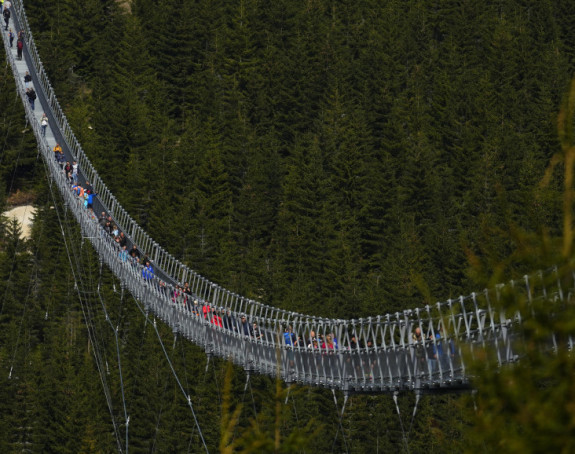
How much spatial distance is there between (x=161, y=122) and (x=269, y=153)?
37.5 feet

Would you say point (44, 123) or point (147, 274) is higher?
point (44, 123)

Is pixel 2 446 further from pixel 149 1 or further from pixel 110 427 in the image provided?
pixel 149 1

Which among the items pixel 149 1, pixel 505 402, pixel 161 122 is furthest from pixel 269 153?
pixel 505 402

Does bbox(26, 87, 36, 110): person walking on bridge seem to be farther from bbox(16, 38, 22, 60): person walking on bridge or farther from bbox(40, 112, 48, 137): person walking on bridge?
bbox(16, 38, 22, 60): person walking on bridge

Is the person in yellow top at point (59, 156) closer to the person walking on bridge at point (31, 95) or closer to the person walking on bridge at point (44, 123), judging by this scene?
the person walking on bridge at point (44, 123)

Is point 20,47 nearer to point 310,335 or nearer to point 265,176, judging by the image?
point 310,335

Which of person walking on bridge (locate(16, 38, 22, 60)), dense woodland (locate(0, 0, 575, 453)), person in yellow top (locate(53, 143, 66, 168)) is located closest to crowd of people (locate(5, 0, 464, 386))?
person in yellow top (locate(53, 143, 66, 168))

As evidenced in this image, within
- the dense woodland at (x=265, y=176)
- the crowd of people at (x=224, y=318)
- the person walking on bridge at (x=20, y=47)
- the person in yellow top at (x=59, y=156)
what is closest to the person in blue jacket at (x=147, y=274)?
the crowd of people at (x=224, y=318)

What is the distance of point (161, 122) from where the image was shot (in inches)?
5034

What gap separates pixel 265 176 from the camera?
11762 centimetres

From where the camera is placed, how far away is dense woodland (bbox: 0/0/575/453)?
87.9 metres

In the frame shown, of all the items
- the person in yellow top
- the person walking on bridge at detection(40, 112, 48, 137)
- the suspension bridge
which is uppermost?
the person walking on bridge at detection(40, 112, 48, 137)

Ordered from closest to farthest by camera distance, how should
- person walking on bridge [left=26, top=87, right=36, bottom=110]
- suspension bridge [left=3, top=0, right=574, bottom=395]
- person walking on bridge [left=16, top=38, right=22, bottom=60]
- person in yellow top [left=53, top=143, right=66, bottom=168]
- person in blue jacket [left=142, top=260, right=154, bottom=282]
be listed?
suspension bridge [left=3, top=0, right=574, bottom=395] < person in blue jacket [left=142, top=260, right=154, bottom=282] < person in yellow top [left=53, top=143, right=66, bottom=168] < person walking on bridge [left=26, top=87, right=36, bottom=110] < person walking on bridge [left=16, top=38, right=22, bottom=60]

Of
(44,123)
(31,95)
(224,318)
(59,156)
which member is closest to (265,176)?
(31,95)
